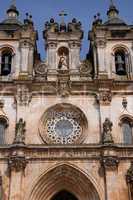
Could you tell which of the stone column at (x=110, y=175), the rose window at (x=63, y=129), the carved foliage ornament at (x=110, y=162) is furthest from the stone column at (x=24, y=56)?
the stone column at (x=110, y=175)

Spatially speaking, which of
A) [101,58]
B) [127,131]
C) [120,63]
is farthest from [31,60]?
[127,131]

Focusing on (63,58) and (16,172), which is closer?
(16,172)

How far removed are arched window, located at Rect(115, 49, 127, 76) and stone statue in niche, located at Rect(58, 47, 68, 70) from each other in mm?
2915

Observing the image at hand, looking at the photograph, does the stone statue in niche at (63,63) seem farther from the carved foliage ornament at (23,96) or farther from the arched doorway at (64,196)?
the arched doorway at (64,196)

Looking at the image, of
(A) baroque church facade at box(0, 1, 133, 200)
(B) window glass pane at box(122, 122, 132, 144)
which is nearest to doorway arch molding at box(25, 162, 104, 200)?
(A) baroque church facade at box(0, 1, 133, 200)

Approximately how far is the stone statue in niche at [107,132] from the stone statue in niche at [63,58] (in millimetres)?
4389

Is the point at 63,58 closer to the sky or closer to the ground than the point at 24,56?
closer to the sky

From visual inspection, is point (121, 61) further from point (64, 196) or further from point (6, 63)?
point (64, 196)

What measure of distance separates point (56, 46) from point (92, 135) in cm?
602

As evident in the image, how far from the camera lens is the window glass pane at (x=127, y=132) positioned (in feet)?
76.4

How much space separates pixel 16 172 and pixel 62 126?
386 cm

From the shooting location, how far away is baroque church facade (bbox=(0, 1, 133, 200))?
71.7 feet

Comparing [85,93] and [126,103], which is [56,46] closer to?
[85,93]

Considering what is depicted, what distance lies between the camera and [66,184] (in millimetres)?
22719
